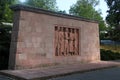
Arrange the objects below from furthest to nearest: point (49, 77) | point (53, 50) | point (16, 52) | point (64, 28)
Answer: point (64, 28), point (53, 50), point (16, 52), point (49, 77)

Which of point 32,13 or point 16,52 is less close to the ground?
point 32,13

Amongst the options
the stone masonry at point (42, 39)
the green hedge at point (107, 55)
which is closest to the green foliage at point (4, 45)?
the stone masonry at point (42, 39)

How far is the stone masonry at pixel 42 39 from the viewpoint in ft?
36.8

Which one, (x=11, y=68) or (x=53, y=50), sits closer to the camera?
(x=11, y=68)

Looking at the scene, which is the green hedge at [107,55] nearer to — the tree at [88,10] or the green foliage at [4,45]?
the green foliage at [4,45]

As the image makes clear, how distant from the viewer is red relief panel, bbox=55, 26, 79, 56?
1327 cm

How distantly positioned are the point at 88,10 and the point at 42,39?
144 ft

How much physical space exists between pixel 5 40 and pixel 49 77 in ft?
15.5

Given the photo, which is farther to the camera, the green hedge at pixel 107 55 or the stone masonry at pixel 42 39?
the green hedge at pixel 107 55

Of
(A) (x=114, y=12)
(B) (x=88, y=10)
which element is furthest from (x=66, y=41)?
(B) (x=88, y=10)

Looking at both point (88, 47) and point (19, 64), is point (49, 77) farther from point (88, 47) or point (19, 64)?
point (88, 47)

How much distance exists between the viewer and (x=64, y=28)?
13.8m

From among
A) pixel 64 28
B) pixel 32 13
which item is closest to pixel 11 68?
pixel 32 13

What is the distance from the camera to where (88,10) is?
180 feet
